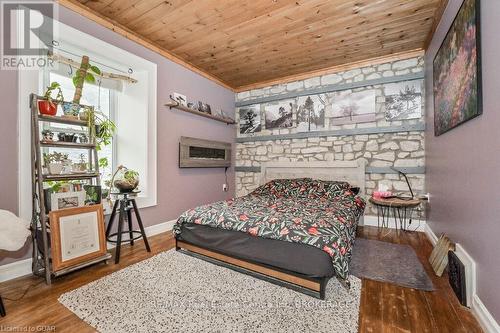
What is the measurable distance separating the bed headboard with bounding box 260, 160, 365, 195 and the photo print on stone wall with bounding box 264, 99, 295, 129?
0.81 metres

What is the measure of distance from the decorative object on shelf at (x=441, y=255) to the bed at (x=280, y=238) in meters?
0.78

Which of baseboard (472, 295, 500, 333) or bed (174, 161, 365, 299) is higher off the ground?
bed (174, 161, 365, 299)

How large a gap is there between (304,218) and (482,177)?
4.43ft

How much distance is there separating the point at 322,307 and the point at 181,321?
102 centimetres

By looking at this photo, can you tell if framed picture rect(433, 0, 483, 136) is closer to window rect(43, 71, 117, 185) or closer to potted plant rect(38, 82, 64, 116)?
potted plant rect(38, 82, 64, 116)

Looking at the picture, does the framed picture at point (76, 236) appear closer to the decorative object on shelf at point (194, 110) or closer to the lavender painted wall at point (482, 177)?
the decorative object on shelf at point (194, 110)

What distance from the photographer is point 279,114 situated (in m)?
4.73

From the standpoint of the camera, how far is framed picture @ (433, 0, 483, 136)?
166 cm

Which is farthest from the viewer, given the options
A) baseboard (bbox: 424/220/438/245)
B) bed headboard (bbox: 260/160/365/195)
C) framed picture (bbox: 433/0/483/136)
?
bed headboard (bbox: 260/160/365/195)

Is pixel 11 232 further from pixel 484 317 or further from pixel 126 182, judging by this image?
pixel 484 317

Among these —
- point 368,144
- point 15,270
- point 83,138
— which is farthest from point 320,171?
point 15,270

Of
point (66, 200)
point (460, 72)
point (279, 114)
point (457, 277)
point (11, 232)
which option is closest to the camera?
point (11, 232)

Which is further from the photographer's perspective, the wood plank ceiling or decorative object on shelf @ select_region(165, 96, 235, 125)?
decorative object on shelf @ select_region(165, 96, 235, 125)

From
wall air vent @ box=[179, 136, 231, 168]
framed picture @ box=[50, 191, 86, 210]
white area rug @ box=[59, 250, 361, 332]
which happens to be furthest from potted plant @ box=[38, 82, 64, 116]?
wall air vent @ box=[179, 136, 231, 168]
